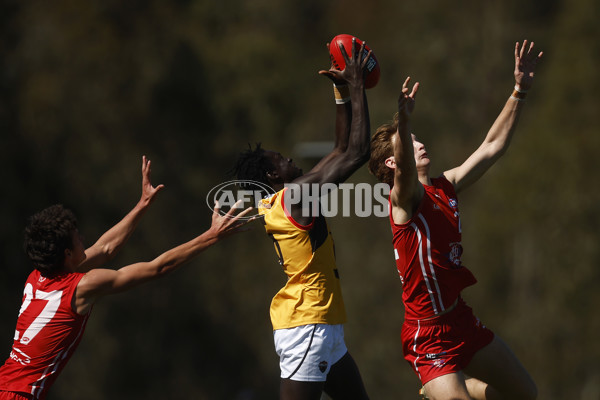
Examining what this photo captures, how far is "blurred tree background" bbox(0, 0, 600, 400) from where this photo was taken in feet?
71.7

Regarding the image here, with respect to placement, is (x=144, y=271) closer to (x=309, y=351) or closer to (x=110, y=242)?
(x=110, y=242)

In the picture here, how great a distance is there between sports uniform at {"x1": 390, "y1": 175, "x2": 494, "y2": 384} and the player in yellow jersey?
0.51 meters

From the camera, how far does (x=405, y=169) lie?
5270 millimetres

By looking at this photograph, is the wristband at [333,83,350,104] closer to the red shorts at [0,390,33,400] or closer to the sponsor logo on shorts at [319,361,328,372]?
the sponsor logo on shorts at [319,361,328,372]

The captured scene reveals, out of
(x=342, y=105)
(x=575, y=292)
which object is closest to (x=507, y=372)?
(x=342, y=105)

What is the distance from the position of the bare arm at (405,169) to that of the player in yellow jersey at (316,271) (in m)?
0.24

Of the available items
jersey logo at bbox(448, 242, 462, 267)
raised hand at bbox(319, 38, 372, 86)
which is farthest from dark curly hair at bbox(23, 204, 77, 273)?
jersey logo at bbox(448, 242, 462, 267)

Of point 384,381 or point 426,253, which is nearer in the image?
point 426,253

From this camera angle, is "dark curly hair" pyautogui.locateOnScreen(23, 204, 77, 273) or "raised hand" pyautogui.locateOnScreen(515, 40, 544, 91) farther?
"raised hand" pyautogui.locateOnScreen(515, 40, 544, 91)

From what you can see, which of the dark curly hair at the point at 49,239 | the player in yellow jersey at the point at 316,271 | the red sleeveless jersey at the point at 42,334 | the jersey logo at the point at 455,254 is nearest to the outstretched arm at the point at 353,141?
the player in yellow jersey at the point at 316,271

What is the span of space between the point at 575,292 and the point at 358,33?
19.1m

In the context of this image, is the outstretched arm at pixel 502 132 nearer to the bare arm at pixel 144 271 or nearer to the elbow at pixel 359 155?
the elbow at pixel 359 155

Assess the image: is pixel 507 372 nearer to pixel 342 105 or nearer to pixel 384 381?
pixel 342 105

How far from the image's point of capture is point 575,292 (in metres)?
24.9
